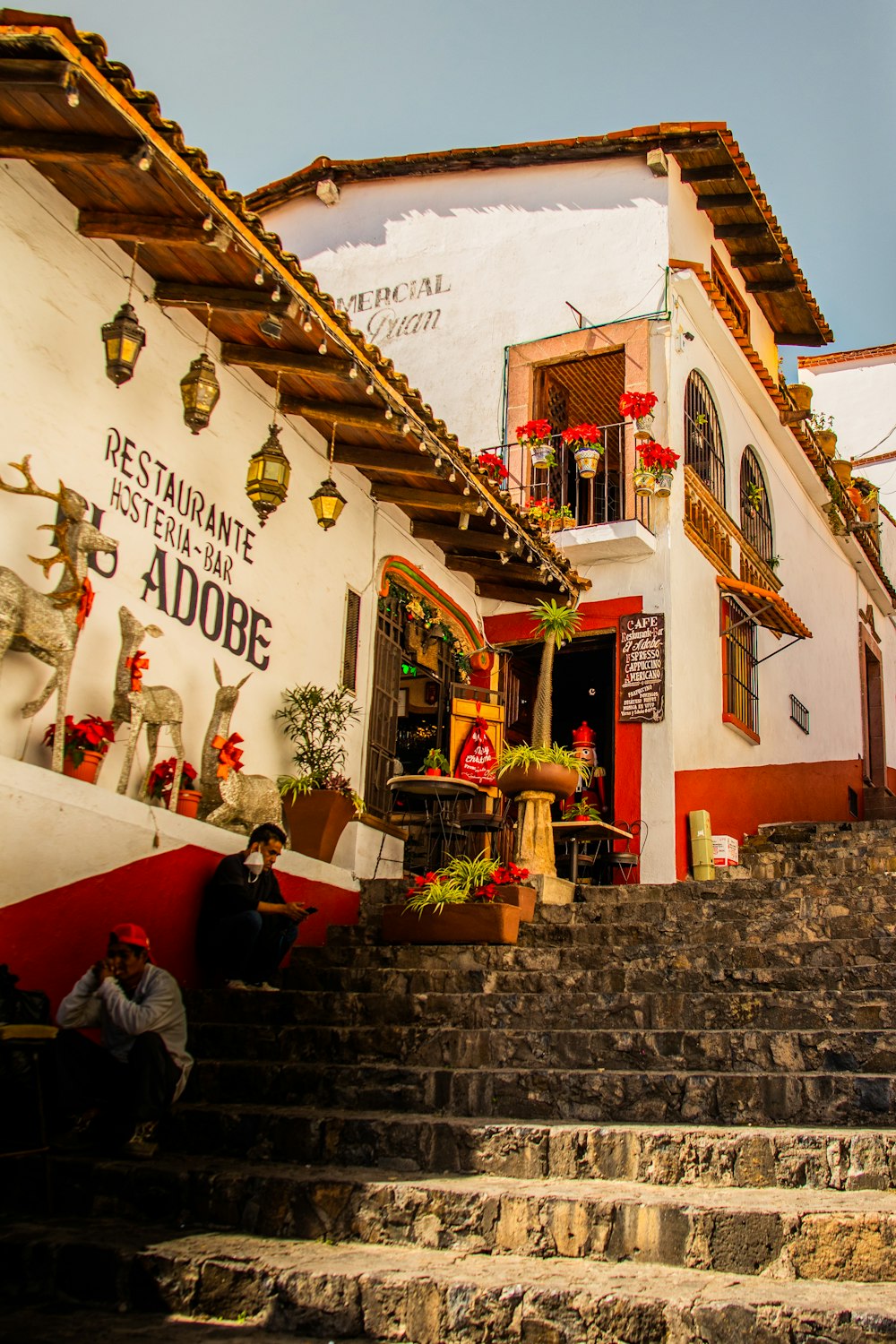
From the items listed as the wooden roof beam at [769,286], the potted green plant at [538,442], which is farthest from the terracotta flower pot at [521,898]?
the wooden roof beam at [769,286]

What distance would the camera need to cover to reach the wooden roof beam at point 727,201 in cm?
1368

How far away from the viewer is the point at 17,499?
21.2 feet

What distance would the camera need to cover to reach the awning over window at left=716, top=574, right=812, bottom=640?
12688mm

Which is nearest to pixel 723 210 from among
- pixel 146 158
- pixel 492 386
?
pixel 492 386

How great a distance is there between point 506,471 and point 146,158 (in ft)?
22.3

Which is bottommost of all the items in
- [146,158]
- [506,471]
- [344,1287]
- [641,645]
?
[344,1287]

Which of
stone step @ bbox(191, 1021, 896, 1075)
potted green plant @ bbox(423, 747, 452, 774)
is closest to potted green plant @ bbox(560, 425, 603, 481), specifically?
potted green plant @ bbox(423, 747, 452, 774)

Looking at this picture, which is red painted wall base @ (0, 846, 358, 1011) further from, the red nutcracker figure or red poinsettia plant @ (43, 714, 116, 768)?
the red nutcracker figure

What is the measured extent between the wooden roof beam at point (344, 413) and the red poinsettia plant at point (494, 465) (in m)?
1.97

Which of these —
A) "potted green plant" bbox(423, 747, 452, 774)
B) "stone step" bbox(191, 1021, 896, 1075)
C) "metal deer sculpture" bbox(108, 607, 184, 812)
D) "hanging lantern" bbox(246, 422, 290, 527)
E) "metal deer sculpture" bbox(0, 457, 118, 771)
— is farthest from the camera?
"potted green plant" bbox(423, 747, 452, 774)

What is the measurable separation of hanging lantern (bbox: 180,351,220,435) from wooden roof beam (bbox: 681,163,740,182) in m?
8.06

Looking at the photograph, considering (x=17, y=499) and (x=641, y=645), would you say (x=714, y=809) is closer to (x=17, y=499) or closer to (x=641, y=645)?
(x=641, y=645)

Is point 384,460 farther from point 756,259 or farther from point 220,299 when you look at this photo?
point 756,259

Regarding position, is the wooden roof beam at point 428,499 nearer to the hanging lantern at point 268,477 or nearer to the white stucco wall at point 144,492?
the white stucco wall at point 144,492
